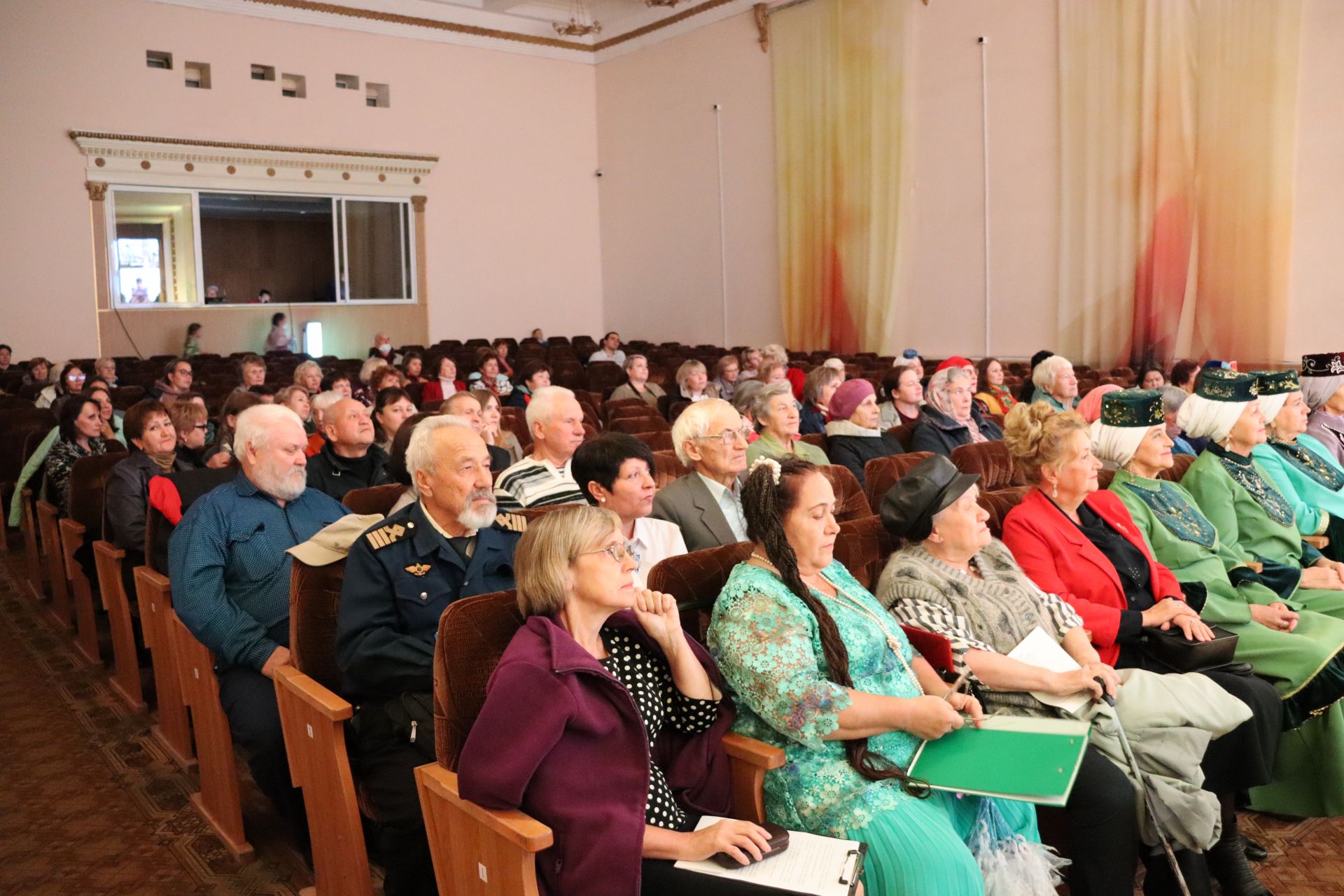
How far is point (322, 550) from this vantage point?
2.71 meters

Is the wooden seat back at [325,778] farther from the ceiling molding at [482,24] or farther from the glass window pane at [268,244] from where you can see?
the ceiling molding at [482,24]

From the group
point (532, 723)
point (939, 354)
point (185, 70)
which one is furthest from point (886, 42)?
point (532, 723)

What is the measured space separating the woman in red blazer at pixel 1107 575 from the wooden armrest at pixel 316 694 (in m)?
1.87

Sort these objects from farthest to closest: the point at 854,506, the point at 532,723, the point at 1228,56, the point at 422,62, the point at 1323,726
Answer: the point at 422,62 → the point at 1228,56 → the point at 854,506 → the point at 1323,726 → the point at 532,723

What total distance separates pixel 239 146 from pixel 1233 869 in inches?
573

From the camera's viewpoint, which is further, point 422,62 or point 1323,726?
point 422,62

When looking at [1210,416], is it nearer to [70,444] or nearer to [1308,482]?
[1308,482]

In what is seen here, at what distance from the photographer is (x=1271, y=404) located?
4.43m

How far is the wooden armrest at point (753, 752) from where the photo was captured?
216cm

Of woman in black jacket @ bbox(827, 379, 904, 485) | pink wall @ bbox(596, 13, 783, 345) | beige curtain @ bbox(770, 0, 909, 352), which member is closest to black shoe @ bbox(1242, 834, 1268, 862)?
woman in black jacket @ bbox(827, 379, 904, 485)

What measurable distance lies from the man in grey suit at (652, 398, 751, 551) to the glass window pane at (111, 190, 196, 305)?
12.7m

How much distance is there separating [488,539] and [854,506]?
1.51 m

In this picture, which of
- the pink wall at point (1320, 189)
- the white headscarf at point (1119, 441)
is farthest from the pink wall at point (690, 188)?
the white headscarf at point (1119, 441)

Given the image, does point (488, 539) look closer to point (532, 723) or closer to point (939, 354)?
point (532, 723)
